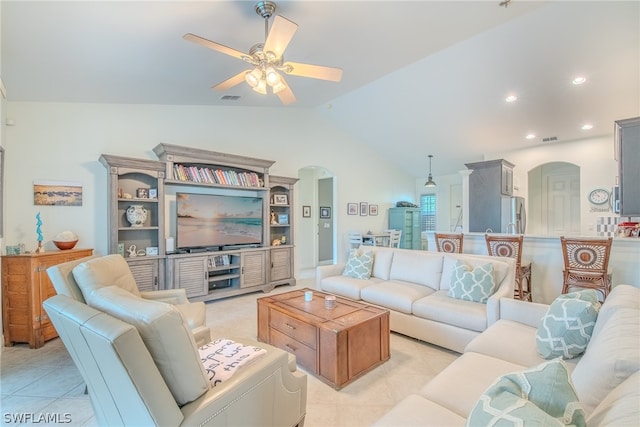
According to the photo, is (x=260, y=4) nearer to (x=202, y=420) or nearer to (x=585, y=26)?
(x=202, y=420)

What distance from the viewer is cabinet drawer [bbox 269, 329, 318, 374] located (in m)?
2.36

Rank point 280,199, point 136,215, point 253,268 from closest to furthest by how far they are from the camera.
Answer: point 136,215 < point 253,268 < point 280,199

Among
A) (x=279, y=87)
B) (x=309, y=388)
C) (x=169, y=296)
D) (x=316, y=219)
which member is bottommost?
(x=309, y=388)

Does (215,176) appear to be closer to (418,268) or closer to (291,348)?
(291,348)

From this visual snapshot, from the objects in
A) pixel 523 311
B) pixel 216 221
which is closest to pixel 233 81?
pixel 216 221

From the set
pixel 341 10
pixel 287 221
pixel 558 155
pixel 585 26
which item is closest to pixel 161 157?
pixel 287 221

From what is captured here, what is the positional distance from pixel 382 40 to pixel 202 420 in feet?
11.8

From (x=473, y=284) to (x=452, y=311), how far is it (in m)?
0.39

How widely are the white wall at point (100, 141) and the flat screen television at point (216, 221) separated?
2.86 feet

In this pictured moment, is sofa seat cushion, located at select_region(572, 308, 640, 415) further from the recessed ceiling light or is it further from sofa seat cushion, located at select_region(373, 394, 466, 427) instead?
the recessed ceiling light

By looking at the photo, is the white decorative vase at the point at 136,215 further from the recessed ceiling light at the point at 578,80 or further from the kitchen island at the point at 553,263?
the recessed ceiling light at the point at 578,80

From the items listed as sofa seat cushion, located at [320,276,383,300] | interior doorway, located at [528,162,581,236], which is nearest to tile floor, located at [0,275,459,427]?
sofa seat cushion, located at [320,276,383,300]

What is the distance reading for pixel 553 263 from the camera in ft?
12.4

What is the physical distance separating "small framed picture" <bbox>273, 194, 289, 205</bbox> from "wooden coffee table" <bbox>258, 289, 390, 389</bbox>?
9.20 ft
